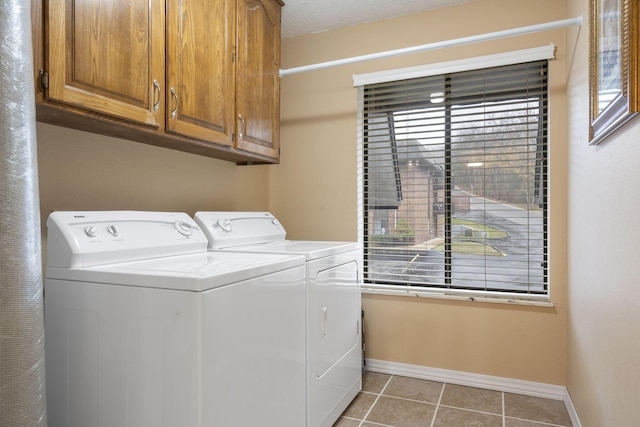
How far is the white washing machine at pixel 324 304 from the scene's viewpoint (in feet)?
6.05

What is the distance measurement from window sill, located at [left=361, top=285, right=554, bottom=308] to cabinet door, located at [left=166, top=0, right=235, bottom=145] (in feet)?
4.85

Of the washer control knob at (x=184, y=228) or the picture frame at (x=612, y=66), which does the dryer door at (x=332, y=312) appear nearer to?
the washer control knob at (x=184, y=228)

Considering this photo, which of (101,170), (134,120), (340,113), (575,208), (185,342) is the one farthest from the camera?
(340,113)

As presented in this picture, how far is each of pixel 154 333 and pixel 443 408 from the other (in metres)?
1.79

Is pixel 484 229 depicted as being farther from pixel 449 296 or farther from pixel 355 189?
pixel 355 189

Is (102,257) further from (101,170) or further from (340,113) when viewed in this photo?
(340,113)

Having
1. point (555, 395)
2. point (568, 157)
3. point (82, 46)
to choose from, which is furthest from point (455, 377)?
point (82, 46)

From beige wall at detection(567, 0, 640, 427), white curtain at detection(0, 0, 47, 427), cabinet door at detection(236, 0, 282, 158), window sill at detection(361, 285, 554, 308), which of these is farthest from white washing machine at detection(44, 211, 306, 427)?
window sill at detection(361, 285, 554, 308)

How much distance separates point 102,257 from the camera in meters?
1.37

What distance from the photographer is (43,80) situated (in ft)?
3.88

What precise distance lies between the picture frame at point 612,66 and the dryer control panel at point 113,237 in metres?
1.66

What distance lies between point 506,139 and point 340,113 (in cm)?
114

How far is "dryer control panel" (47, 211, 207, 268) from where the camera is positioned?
133 centimetres

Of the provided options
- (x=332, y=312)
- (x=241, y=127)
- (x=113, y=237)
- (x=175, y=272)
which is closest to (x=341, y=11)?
(x=241, y=127)
